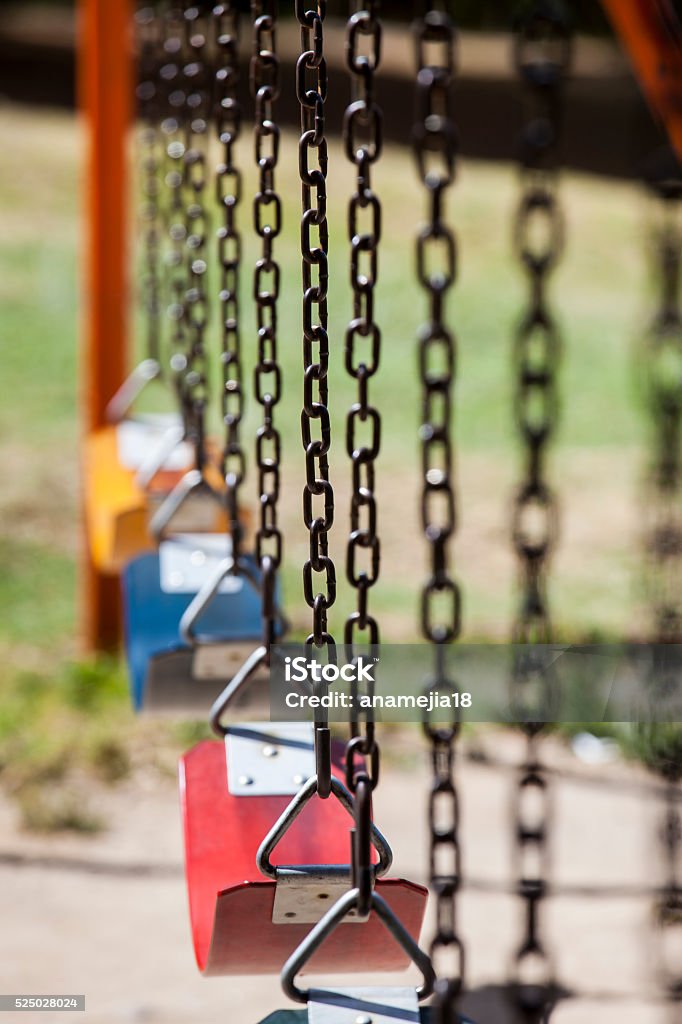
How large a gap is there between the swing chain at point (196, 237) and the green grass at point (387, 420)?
1.87 m

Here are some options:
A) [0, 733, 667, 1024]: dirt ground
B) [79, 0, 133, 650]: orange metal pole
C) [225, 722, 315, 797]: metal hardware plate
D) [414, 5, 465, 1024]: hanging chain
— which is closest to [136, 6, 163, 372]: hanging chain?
[79, 0, 133, 650]: orange metal pole

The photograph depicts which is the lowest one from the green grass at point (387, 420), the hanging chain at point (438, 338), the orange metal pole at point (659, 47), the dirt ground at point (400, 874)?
the dirt ground at point (400, 874)

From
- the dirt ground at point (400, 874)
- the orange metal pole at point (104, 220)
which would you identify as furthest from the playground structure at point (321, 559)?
the orange metal pole at point (104, 220)

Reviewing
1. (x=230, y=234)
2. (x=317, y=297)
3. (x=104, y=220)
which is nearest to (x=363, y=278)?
(x=317, y=297)

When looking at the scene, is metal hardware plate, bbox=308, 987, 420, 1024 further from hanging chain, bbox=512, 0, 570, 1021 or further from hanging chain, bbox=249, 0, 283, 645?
hanging chain, bbox=249, 0, 283, 645

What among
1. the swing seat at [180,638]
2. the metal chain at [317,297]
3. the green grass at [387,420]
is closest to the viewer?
the metal chain at [317,297]

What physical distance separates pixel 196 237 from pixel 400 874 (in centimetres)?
199

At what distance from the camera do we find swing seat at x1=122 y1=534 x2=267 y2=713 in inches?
93.0

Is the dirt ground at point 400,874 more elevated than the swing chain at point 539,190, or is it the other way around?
the swing chain at point 539,190

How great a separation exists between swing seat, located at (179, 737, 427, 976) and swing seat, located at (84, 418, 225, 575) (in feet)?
3.68

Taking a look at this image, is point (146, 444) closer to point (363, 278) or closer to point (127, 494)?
point (127, 494)

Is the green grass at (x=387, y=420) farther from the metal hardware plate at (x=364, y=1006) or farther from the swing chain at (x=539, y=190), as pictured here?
the swing chain at (x=539, y=190)

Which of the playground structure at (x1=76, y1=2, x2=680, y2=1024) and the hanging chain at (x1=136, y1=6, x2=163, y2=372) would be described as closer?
the playground structure at (x1=76, y1=2, x2=680, y2=1024)

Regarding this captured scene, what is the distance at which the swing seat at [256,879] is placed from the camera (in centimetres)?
160
